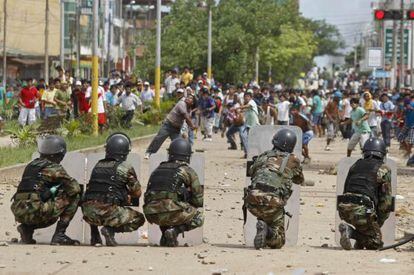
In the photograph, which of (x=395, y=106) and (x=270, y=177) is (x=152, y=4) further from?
(x=270, y=177)

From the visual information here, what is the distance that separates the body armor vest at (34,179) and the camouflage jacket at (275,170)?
2.10 meters

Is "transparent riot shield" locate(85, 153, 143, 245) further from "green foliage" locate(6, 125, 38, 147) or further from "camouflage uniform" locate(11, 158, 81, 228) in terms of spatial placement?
"green foliage" locate(6, 125, 38, 147)

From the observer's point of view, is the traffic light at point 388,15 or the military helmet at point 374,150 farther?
the traffic light at point 388,15

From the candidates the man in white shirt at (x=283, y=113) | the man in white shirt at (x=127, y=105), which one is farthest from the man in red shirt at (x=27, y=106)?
the man in white shirt at (x=283, y=113)

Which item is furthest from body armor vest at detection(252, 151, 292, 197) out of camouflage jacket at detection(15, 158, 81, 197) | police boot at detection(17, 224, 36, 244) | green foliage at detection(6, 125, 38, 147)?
green foliage at detection(6, 125, 38, 147)

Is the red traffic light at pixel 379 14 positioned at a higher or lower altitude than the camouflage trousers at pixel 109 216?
higher

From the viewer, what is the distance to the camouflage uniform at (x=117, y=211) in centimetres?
1272

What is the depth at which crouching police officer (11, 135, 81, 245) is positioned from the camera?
41.8ft

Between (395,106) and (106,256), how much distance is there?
1172 inches

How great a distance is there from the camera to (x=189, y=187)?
12867 mm

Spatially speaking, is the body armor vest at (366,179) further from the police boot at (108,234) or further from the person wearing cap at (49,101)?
the person wearing cap at (49,101)

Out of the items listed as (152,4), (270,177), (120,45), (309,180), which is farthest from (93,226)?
(152,4)

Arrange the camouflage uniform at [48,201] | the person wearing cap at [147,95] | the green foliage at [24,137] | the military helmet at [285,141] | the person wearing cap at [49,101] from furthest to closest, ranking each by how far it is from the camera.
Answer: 1. the person wearing cap at [147,95]
2. the person wearing cap at [49,101]
3. the green foliage at [24,137]
4. the military helmet at [285,141]
5. the camouflage uniform at [48,201]

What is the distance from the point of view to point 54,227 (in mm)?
13242
